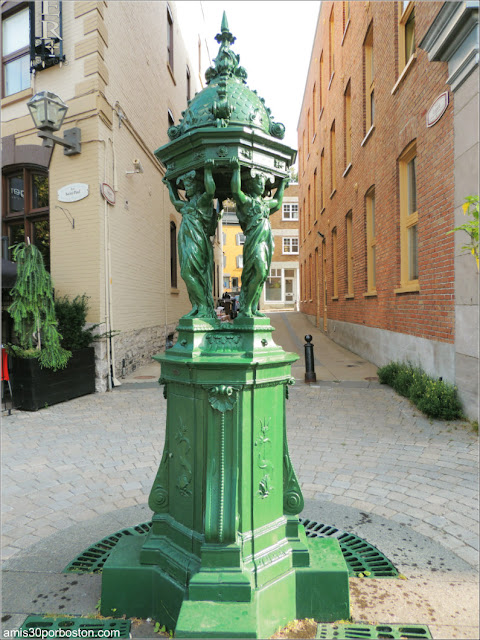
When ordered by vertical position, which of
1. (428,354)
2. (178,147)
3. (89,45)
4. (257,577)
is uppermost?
(89,45)

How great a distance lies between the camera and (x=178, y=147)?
97.5 inches

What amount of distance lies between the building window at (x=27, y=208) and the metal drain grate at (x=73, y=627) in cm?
832

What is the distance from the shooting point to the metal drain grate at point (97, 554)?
2.81 meters

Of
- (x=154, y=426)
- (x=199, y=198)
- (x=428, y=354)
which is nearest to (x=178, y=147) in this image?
(x=199, y=198)

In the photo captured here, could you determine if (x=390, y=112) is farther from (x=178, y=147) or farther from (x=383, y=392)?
(x=178, y=147)

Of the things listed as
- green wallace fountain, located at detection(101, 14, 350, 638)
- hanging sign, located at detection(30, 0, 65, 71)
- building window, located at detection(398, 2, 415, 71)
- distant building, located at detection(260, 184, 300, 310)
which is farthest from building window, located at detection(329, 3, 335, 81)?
distant building, located at detection(260, 184, 300, 310)

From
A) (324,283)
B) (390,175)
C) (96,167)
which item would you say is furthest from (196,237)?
(324,283)

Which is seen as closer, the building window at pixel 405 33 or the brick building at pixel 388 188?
the brick building at pixel 388 188

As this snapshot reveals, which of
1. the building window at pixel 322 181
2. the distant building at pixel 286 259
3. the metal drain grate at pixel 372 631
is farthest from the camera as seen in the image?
the distant building at pixel 286 259

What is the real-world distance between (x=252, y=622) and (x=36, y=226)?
9899 mm

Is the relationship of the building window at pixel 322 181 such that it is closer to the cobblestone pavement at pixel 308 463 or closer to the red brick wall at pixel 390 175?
the red brick wall at pixel 390 175

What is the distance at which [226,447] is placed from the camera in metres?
2.31

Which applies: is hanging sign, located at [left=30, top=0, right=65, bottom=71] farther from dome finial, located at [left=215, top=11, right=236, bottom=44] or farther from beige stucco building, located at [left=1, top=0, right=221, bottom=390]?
dome finial, located at [left=215, top=11, right=236, bottom=44]

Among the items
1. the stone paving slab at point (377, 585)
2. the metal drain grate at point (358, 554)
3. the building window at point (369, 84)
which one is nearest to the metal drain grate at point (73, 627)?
the stone paving slab at point (377, 585)
